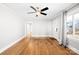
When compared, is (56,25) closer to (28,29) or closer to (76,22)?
(76,22)

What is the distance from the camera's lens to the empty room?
2619 mm

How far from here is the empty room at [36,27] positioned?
2.62 metres

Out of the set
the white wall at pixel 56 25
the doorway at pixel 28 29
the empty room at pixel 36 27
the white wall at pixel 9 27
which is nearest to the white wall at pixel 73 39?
the empty room at pixel 36 27

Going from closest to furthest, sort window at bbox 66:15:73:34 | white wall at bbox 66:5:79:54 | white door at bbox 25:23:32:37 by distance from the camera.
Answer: white door at bbox 25:23:32:37 < window at bbox 66:15:73:34 < white wall at bbox 66:5:79:54

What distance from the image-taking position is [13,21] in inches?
119

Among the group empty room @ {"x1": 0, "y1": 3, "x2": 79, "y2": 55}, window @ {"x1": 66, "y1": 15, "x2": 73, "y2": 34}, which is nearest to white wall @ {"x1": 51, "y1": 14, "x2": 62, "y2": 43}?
empty room @ {"x1": 0, "y1": 3, "x2": 79, "y2": 55}

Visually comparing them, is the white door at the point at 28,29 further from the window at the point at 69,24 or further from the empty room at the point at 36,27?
the window at the point at 69,24

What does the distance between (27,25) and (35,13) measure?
0.41 m

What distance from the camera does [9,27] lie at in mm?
3141

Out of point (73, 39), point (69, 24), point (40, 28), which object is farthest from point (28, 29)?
point (73, 39)

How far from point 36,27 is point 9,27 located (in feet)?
3.35

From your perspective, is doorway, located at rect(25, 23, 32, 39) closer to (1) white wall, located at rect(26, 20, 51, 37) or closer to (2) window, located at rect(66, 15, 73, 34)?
(1) white wall, located at rect(26, 20, 51, 37)
